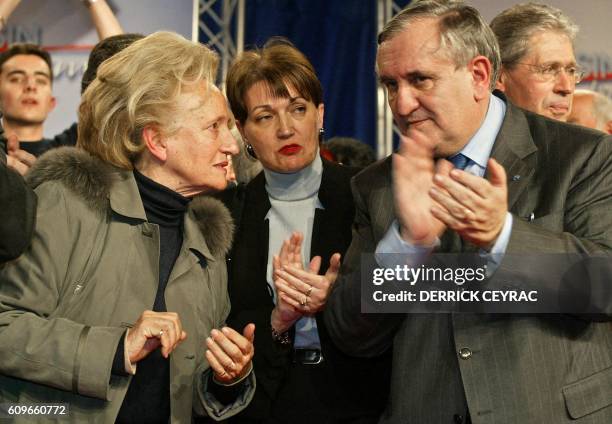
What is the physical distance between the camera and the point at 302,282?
98.7 inches

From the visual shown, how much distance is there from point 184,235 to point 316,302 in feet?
1.54

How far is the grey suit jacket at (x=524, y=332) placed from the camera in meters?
2.12

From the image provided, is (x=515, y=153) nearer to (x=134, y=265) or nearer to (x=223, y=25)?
(x=134, y=265)

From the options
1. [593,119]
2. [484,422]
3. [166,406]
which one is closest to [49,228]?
[166,406]

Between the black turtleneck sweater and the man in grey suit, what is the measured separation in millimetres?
500

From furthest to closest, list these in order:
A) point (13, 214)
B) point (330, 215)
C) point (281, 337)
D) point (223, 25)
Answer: point (223, 25)
point (330, 215)
point (281, 337)
point (13, 214)

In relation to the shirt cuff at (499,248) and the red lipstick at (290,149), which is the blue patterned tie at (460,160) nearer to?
the shirt cuff at (499,248)

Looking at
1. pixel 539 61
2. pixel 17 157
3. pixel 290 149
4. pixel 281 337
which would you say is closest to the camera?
pixel 281 337

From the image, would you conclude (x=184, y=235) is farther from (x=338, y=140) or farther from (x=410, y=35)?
(x=338, y=140)

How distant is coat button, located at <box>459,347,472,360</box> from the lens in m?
2.17

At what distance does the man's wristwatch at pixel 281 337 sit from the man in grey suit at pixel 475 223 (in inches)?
11.6

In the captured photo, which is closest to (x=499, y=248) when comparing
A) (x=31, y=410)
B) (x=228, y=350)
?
(x=228, y=350)

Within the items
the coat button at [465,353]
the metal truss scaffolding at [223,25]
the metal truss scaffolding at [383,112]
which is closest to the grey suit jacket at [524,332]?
the coat button at [465,353]

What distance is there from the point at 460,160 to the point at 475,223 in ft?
1.62
